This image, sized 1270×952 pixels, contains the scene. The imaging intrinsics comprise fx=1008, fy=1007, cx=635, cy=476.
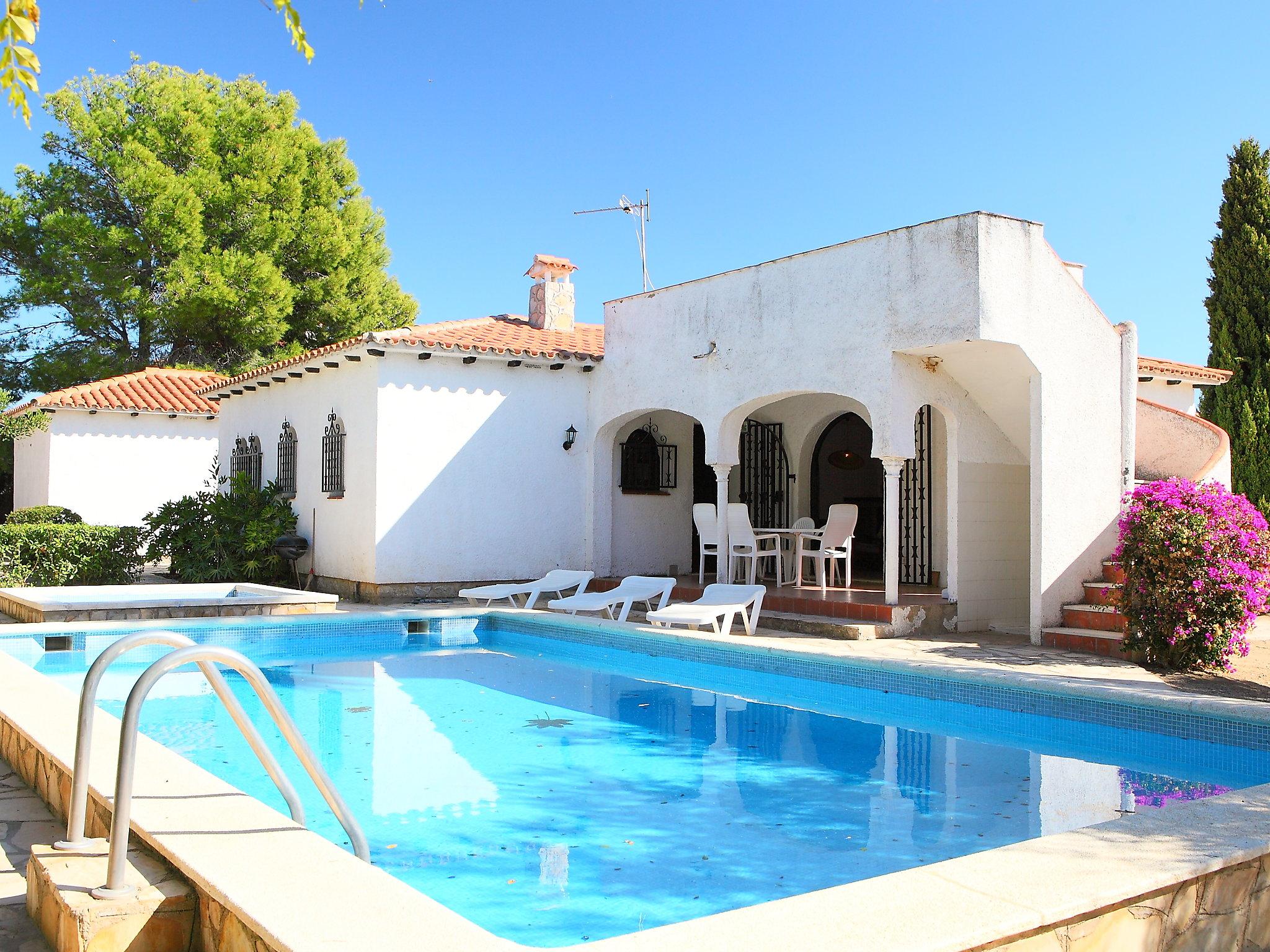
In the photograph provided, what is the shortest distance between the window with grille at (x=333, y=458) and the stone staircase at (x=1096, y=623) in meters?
9.44

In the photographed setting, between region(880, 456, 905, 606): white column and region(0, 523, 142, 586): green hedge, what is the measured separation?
10965 mm

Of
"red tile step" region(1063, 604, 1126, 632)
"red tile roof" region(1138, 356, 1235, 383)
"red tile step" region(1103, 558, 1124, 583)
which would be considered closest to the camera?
"red tile step" region(1063, 604, 1126, 632)

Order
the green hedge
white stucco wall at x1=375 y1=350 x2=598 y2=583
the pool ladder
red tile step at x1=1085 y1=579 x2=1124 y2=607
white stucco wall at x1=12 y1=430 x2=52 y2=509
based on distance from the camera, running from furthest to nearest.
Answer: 1. white stucco wall at x1=12 y1=430 x2=52 y2=509
2. the green hedge
3. white stucco wall at x1=375 y1=350 x2=598 y2=583
4. red tile step at x1=1085 y1=579 x2=1124 y2=607
5. the pool ladder

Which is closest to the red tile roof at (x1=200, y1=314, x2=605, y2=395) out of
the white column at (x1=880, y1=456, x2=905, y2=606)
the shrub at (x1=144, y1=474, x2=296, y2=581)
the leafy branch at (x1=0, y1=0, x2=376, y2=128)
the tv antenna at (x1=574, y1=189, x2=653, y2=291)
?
the shrub at (x1=144, y1=474, x2=296, y2=581)

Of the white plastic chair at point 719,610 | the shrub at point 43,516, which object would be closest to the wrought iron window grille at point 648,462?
the white plastic chair at point 719,610

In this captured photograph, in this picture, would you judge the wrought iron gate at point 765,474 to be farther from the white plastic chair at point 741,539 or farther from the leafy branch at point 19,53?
the leafy branch at point 19,53

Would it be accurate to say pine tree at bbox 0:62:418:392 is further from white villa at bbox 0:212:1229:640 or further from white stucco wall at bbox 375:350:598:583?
white stucco wall at bbox 375:350:598:583

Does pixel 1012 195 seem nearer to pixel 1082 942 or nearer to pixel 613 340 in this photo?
pixel 613 340

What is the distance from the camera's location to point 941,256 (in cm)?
997

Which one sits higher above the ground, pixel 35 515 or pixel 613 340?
pixel 613 340

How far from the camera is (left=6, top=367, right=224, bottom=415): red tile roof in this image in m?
19.0

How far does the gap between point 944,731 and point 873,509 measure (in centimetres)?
1122

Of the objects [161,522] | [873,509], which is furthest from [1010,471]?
[161,522]

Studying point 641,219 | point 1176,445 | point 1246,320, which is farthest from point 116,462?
point 1246,320
